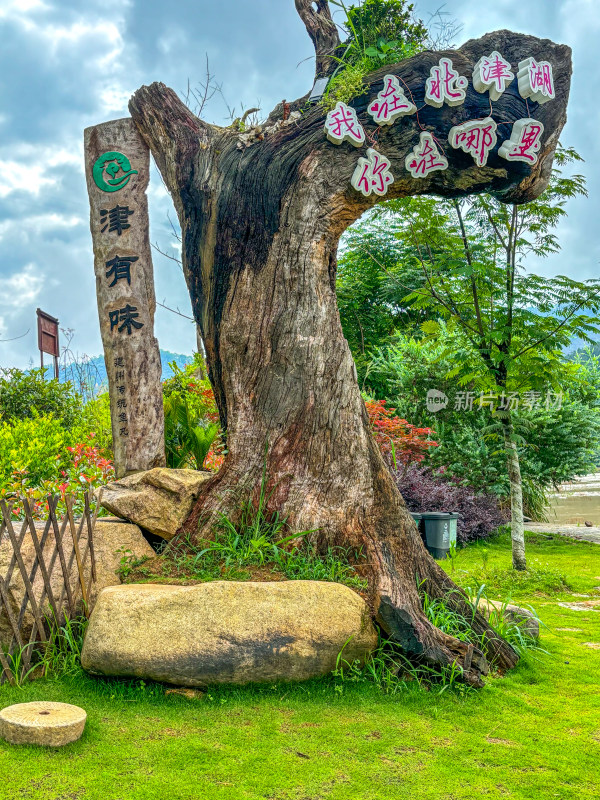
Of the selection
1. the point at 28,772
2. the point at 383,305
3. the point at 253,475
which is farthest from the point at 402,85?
the point at 383,305

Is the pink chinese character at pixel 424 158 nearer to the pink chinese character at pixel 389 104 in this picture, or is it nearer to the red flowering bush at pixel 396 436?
the pink chinese character at pixel 389 104

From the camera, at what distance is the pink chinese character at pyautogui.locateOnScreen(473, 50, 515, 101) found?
223 inches

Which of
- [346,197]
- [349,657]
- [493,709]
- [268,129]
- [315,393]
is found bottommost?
[493,709]

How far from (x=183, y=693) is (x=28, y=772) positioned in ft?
3.23

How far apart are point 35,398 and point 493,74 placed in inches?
303

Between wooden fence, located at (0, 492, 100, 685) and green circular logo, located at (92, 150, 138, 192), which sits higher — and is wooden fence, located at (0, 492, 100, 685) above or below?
below

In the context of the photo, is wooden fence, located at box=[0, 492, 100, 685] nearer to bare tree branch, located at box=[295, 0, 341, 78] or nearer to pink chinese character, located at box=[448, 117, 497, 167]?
pink chinese character, located at box=[448, 117, 497, 167]

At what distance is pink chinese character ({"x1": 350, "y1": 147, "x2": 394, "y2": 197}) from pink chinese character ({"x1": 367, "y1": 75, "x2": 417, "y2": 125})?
31 centimetres

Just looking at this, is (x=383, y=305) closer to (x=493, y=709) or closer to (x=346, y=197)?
(x=346, y=197)

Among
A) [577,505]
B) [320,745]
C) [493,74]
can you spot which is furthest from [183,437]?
[577,505]

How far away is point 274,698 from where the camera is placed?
3.88 metres

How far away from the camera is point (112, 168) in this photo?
6473mm

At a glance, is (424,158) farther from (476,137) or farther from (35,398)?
(35,398)

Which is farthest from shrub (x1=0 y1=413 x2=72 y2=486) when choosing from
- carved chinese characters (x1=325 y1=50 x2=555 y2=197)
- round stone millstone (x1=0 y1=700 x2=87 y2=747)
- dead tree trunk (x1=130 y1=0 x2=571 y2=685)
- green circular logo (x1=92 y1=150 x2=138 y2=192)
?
carved chinese characters (x1=325 y1=50 x2=555 y2=197)
